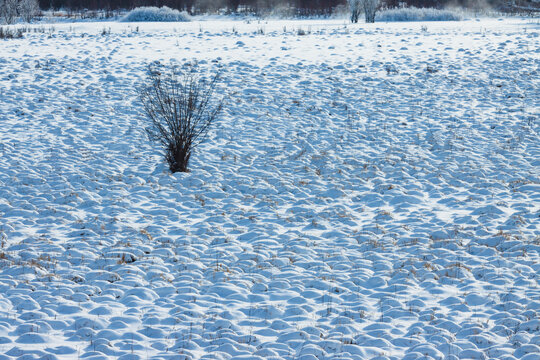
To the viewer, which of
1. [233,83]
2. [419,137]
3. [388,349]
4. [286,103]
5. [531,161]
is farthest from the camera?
[233,83]

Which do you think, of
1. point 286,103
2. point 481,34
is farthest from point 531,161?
point 481,34

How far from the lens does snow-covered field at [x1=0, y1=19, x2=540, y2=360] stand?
488 cm

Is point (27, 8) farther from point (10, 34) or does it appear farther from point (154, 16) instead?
point (10, 34)

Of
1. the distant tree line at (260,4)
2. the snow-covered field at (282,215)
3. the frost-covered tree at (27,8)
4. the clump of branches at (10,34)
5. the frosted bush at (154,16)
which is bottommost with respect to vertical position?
the snow-covered field at (282,215)

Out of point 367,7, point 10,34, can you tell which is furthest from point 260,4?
point 10,34

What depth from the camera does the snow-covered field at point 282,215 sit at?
4.88 meters

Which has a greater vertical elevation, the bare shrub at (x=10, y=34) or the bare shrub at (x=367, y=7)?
the bare shrub at (x=367, y=7)

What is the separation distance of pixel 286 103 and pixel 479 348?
9214 mm

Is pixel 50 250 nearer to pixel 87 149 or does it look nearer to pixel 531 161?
pixel 87 149

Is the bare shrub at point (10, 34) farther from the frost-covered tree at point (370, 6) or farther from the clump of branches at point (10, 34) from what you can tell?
the frost-covered tree at point (370, 6)

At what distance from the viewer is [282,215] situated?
7.89 m

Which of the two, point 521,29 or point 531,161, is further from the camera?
point 521,29

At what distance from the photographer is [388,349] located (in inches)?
181

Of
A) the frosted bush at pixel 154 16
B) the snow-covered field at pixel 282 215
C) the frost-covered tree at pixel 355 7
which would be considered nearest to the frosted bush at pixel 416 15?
the frost-covered tree at pixel 355 7
